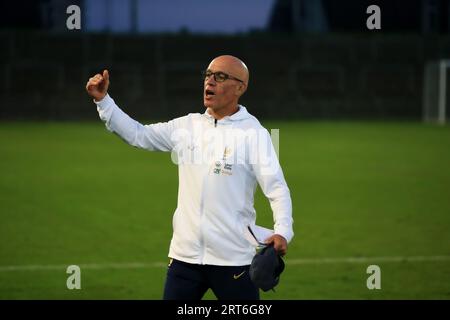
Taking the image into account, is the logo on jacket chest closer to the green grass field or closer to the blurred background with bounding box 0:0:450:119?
the green grass field

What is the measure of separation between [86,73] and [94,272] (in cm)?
2229

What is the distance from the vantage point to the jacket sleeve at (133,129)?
515 centimetres

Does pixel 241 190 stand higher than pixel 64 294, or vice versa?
pixel 241 190

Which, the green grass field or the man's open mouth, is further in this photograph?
the green grass field

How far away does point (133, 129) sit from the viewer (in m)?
5.21

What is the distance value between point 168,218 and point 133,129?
691cm

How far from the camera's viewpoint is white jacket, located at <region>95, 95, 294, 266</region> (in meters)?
4.93

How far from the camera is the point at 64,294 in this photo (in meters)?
7.90

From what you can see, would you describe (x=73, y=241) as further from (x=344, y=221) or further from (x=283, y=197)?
(x=283, y=197)

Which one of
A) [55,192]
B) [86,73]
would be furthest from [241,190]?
[86,73]

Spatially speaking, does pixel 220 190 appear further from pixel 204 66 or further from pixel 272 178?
pixel 204 66

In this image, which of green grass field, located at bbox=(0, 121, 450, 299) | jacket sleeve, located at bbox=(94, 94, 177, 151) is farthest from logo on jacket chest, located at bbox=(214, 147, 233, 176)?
green grass field, located at bbox=(0, 121, 450, 299)

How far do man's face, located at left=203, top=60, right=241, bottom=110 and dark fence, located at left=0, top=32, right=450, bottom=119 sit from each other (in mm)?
25238

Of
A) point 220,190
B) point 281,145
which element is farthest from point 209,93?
point 281,145
